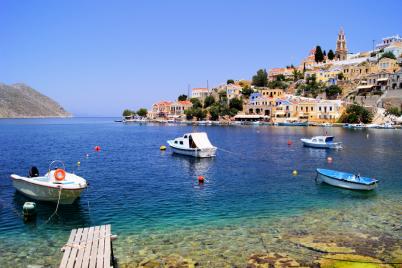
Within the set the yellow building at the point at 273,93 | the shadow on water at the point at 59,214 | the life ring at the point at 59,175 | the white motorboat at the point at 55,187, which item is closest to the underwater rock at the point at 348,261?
the shadow on water at the point at 59,214

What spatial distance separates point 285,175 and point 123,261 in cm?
2255

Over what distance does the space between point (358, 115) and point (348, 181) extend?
102m

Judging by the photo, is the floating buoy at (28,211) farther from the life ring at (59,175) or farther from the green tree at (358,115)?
the green tree at (358,115)

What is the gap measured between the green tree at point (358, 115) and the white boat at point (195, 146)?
87.5 meters

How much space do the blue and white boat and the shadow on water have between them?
18564 mm

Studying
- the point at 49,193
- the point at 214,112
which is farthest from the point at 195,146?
the point at 214,112

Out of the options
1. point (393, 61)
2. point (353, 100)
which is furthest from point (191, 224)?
point (393, 61)

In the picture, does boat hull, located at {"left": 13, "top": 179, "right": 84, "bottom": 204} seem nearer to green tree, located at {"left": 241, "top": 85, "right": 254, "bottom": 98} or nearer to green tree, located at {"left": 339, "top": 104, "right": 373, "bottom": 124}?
green tree, located at {"left": 339, "top": 104, "right": 373, "bottom": 124}

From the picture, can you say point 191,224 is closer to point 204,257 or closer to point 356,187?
point 204,257

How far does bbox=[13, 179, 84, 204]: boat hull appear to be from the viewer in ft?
69.3

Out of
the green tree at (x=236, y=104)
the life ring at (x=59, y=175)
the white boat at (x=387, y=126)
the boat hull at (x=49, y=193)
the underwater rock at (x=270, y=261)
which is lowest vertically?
the underwater rock at (x=270, y=261)

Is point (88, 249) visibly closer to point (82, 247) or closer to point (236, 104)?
point (82, 247)

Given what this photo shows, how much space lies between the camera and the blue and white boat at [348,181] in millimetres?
25812

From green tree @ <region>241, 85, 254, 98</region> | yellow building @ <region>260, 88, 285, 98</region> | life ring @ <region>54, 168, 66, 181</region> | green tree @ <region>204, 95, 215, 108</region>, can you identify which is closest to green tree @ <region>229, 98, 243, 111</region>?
green tree @ <region>241, 85, 254, 98</region>
